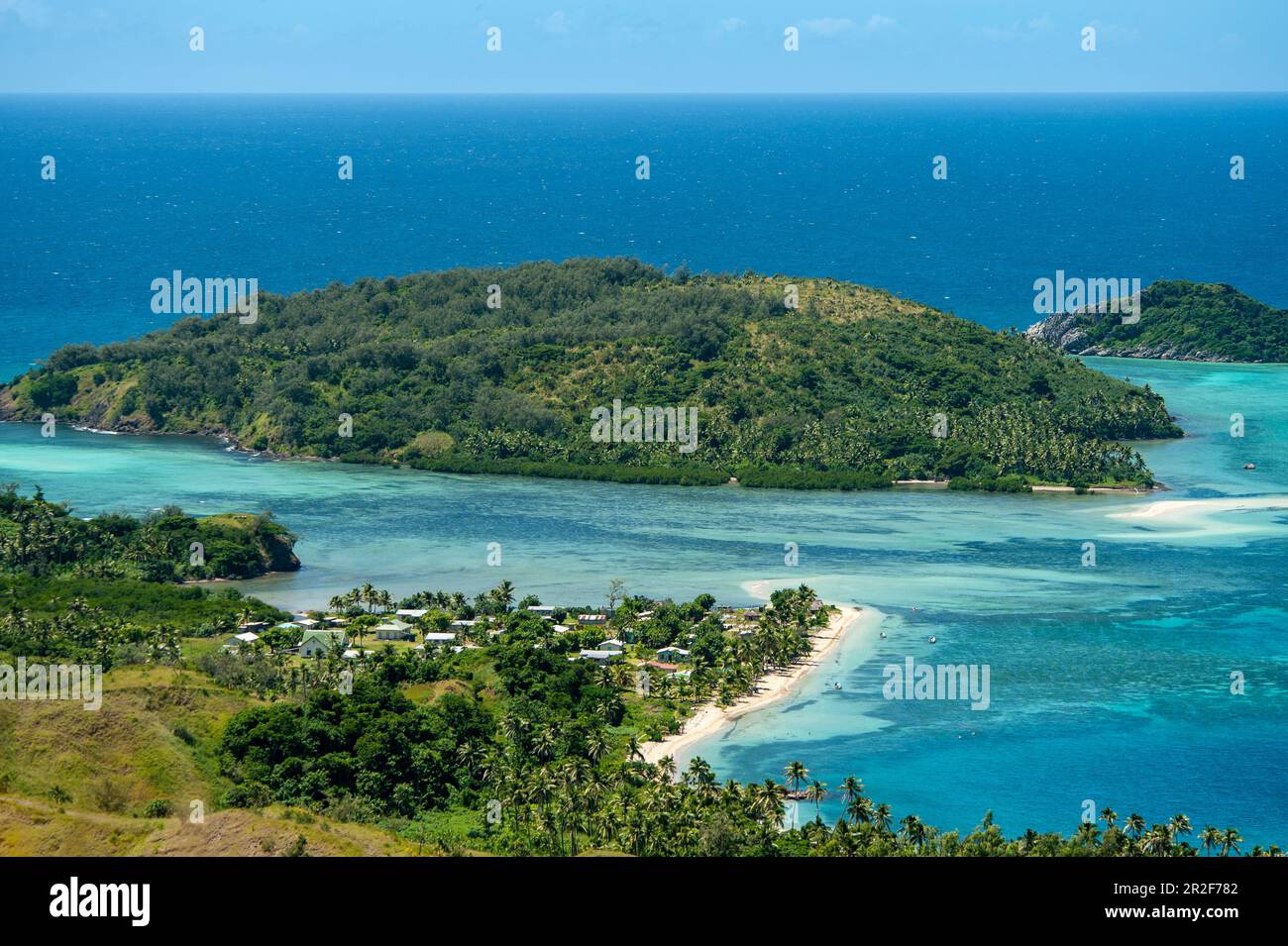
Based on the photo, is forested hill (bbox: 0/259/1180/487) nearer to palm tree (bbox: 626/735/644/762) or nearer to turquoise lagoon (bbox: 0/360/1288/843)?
turquoise lagoon (bbox: 0/360/1288/843)

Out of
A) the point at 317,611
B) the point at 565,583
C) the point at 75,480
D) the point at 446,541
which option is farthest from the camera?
the point at 75,480

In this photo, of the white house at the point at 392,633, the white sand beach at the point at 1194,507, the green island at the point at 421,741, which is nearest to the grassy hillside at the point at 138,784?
the green island at the point at 421,741

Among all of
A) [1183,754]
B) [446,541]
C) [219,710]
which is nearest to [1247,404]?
[446,541]

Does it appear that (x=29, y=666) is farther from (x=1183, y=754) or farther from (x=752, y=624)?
(x=1183, y=754)

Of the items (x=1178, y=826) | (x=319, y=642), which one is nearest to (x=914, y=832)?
(x=1178, y=826)

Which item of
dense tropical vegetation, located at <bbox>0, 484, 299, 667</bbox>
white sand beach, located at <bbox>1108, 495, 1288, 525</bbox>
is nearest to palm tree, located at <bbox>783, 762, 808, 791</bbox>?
dense tropical vegetation, located at <bbox>0, 484, 299, 667</bbox>

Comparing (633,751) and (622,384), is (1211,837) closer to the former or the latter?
(633,751)

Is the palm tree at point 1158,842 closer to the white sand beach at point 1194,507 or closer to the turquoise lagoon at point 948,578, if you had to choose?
the turquoise lagoon at point 948,578

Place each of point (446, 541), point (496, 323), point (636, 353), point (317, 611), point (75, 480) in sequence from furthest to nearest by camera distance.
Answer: point (496, 323), point (636, 353), point (75, 480), point (446, 541), point (317, 611)
